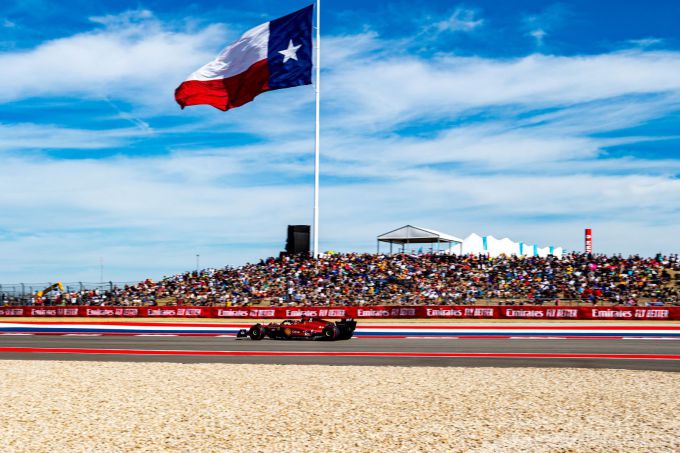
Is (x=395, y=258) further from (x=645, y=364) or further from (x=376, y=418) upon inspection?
(x=376, y=418)

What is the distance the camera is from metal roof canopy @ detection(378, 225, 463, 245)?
45.9 metres

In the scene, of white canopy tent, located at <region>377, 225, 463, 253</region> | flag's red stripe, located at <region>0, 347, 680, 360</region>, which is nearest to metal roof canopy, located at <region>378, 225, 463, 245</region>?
white canopy tent, located at <region>377, 225, 463, 253</region>

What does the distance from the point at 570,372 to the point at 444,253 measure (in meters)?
28.4

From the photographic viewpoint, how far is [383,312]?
33188 millimetres

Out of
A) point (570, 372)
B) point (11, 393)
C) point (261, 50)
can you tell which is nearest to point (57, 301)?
point (261, 50)

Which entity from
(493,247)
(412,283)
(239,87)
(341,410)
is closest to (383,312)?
→ (412,283)

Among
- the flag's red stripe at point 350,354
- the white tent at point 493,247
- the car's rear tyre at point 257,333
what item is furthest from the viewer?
the white tent at point 493,247

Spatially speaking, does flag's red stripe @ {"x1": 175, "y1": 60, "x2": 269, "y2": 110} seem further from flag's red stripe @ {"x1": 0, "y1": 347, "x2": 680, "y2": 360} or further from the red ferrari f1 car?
flag's red stripe @ {"x1": 0, "y1": 347, "x2": 680, "y2": 360}

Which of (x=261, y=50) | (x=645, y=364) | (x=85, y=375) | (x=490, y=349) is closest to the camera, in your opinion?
(x=85, y=375)

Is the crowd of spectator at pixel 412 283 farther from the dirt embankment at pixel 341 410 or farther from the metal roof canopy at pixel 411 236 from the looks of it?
the dirt embankment at pixel 341 410

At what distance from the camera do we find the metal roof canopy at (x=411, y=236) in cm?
4591

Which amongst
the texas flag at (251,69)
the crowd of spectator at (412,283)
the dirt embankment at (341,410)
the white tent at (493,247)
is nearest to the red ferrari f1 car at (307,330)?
the dirt embankment at (341,410)

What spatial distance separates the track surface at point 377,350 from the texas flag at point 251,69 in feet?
49.3

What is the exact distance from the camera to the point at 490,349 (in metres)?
18.3
